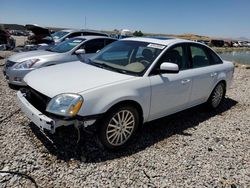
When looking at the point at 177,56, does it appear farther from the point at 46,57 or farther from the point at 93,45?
the point at 93,45

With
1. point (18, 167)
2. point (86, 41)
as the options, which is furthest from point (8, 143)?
point (86, 41)

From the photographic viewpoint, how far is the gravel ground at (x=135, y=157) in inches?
119

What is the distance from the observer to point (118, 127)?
3.55 metres

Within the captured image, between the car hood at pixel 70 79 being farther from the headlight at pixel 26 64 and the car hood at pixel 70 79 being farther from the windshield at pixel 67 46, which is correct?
the windshield at pixel 67 46

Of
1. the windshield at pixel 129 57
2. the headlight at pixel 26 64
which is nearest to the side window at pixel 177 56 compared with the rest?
the windshield at pixel 129 57

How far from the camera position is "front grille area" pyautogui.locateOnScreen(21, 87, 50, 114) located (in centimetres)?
337

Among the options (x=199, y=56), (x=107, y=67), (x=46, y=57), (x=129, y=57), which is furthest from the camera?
(x=46, y=57)

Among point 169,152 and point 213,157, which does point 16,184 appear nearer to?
point 169,152

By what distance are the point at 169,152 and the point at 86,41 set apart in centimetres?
482

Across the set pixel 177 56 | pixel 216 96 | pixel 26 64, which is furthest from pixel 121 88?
pixel 26 64

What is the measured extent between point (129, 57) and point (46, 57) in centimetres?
323

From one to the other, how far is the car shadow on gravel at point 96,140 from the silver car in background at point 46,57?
2119 millimetres

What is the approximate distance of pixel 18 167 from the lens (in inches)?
122

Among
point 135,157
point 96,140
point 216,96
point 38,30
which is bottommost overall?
point 135,157
